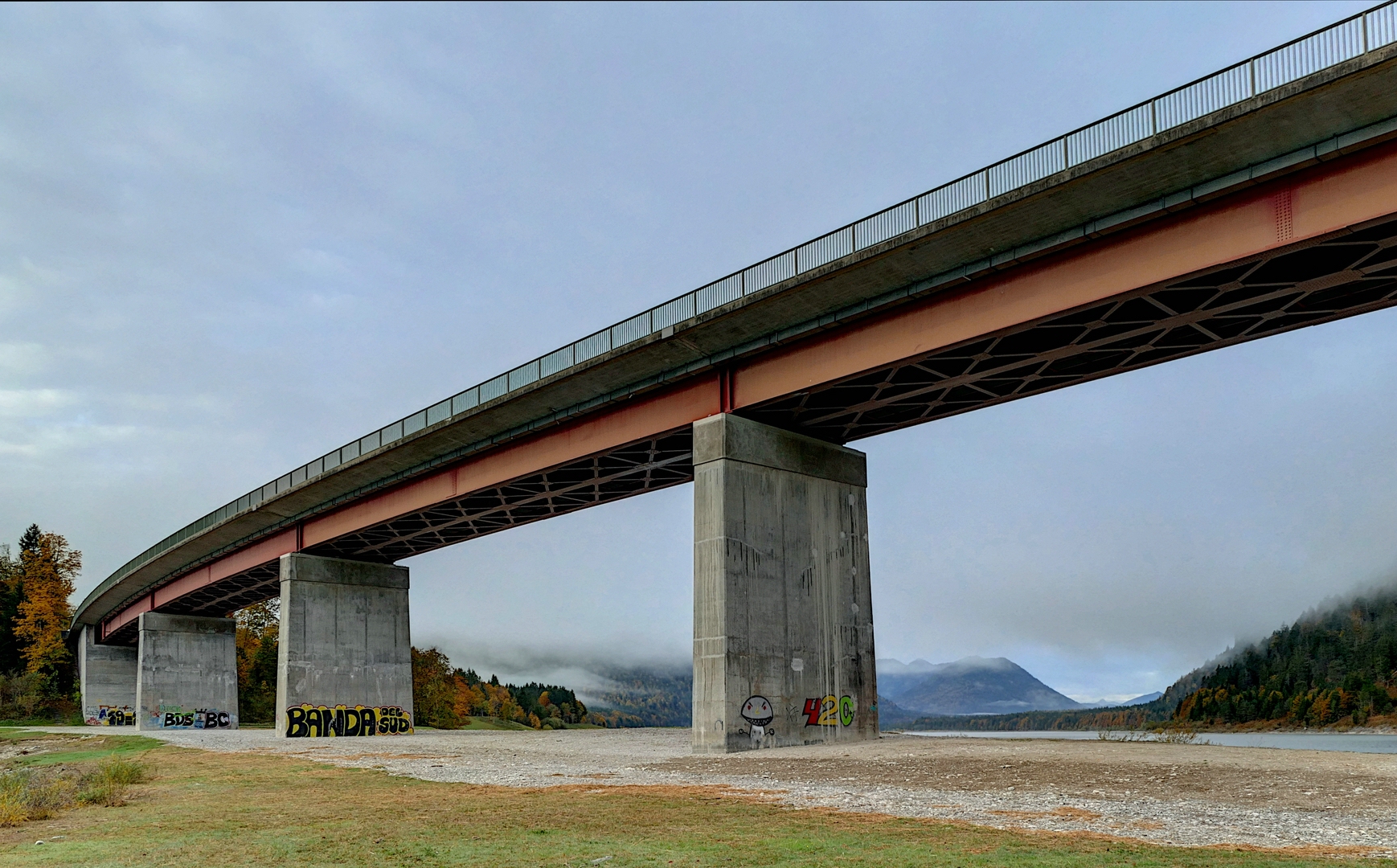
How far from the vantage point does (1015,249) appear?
27734mm

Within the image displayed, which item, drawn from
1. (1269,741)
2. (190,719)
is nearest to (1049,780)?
(1269,741)

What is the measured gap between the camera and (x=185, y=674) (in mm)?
89812

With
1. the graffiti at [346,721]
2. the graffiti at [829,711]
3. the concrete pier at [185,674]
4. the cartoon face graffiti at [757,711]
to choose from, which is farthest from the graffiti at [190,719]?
the cartoon face graffiti at [757,711]

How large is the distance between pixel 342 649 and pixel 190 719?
35.5 meters

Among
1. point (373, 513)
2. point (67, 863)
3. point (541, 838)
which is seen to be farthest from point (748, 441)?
point (373, 513)

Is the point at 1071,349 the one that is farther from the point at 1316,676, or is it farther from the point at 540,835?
the point at 1316,676

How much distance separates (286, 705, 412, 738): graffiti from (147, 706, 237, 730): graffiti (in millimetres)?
30017

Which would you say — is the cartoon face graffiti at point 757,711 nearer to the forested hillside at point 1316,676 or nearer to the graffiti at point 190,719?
the graffiti at point 190,719

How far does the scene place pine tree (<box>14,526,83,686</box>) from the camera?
11794cm

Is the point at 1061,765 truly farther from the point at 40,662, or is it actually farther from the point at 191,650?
the point at 40,662

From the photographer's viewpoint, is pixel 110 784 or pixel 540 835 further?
pixel 110 784

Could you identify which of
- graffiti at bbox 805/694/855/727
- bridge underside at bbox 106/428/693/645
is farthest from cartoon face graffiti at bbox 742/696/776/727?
bridge underside at bbox 106/428/693/645

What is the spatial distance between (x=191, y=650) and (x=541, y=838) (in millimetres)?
88770

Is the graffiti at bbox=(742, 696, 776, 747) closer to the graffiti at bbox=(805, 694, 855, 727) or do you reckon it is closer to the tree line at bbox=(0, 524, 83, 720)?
the graffiti at bbox=(805, 694, 855, 727)
